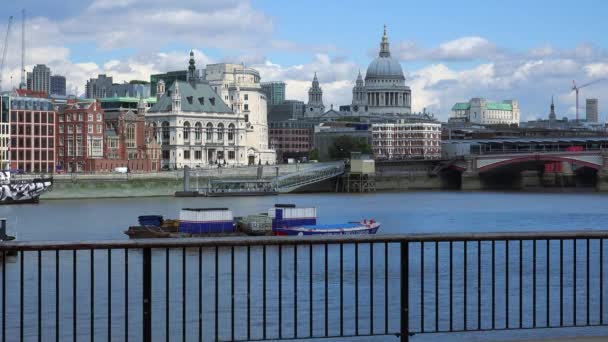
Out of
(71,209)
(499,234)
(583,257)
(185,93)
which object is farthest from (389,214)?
(185,93)

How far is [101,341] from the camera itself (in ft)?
73.8

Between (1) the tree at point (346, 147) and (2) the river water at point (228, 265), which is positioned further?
(1) the tree at point (346, 147)

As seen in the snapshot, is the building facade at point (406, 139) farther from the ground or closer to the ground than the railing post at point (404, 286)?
farther from the ground

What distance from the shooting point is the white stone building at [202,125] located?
500 ft

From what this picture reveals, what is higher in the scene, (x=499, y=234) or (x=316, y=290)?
(x=499, y=234)

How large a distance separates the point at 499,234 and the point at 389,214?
60.3 meters

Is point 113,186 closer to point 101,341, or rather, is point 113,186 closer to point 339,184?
point 339,184

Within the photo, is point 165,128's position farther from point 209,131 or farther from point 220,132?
point 220,132

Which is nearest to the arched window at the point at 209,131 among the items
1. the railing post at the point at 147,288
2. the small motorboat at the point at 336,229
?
the small motorboat at the point at 336,229

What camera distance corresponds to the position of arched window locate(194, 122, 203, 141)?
15475cm

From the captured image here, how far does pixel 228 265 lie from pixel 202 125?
119m

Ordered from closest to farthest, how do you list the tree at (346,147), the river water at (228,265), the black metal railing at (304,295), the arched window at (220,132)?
the black metal railing at (304,295) → the river water at (228,265) → the arched window at (220,132) → the tree at (346,147)

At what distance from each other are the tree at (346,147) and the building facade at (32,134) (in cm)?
5820

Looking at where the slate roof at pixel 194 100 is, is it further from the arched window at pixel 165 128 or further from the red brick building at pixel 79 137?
the red brick building at pixel 79 137
